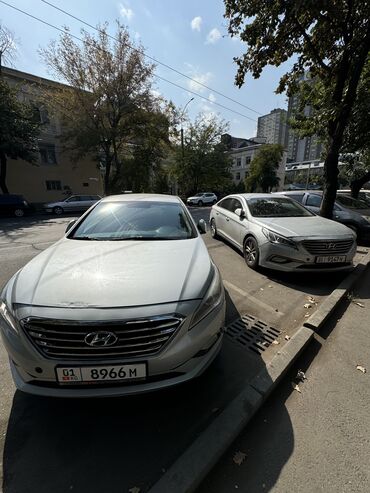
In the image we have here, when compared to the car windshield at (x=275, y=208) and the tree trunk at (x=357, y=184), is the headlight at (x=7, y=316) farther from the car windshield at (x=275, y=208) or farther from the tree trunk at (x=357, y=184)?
the tree trunk at (x=357, y=184)

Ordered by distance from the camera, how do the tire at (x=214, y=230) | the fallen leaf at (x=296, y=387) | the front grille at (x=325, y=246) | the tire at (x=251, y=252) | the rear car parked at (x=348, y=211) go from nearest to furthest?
the fallen leaf at (x=296, y=387) < the front grille at (x=325, y=246) < the tire at (x=251, y=252) < the rear car parked at (x=348, y=211) < the tire at (x=214, y=230)

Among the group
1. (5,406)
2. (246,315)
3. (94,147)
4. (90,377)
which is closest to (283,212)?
(246,315)

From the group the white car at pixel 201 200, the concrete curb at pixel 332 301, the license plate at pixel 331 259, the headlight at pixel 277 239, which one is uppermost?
the headlight at pixel 277 239

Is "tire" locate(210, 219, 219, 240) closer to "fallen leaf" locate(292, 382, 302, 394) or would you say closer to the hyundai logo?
"fallen leaf" locate(292, 382, 302, 394)

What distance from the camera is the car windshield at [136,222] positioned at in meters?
2.82

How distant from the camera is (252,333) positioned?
9.70ft

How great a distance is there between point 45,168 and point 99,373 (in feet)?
79.2

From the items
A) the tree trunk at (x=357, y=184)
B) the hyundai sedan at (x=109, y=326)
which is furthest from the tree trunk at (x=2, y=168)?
the tree trunk at (x=357, y=184)

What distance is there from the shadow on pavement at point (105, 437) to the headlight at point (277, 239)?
103 inches

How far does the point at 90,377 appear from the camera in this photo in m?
1.54

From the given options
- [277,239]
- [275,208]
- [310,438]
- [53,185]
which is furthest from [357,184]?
[53,185]

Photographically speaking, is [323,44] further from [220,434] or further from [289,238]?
[220,434]

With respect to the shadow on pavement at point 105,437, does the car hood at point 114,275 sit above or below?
above

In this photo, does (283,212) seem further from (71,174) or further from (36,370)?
(71,174)
